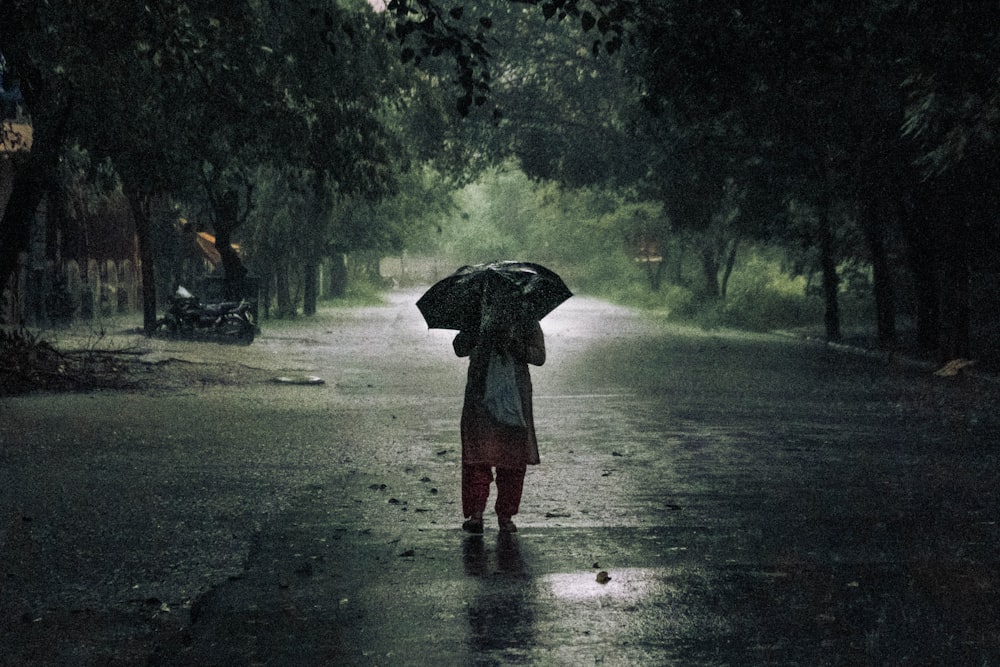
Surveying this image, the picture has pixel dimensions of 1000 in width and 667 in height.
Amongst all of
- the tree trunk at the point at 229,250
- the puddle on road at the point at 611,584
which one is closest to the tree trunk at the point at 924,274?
the tree trunk at the point at 229,250

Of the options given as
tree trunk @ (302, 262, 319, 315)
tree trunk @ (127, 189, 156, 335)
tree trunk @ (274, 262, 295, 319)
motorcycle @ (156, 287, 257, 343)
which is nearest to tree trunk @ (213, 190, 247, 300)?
tree trunk @ (127, 189, 156, 335)

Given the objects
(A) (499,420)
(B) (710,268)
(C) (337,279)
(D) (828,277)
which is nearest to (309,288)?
(B) (710,268)

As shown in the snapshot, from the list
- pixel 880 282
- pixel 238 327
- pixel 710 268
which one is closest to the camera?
pixel 880 282

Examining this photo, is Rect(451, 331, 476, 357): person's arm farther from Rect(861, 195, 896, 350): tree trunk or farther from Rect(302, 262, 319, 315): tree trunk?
Rect(302, 262, 319, 315): tree trunk

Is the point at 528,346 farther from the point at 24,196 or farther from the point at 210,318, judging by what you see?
the point at 210,318

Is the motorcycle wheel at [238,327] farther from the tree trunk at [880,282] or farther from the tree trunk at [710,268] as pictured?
the tree trunk at [710,268]

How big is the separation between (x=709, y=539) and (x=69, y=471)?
18.2 ft

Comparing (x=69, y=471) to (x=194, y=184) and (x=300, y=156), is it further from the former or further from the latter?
(x=194, y=184)

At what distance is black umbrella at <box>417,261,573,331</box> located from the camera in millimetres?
8188

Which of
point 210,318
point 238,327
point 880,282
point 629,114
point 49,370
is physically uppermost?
point 629,114

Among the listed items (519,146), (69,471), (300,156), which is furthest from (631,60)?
(69,471)

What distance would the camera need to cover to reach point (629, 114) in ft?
103

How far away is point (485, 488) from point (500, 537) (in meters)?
0.35

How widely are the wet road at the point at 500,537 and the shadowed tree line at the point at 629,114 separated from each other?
3015 mm
